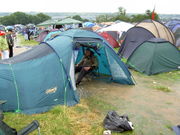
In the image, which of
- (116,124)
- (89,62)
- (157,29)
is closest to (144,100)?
(116,124)

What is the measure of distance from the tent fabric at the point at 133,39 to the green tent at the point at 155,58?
221cm

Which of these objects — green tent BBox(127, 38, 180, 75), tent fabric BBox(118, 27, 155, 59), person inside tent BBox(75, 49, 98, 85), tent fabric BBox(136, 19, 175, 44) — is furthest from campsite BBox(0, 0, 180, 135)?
tent fabric BBox(136, 19, 175, 44)

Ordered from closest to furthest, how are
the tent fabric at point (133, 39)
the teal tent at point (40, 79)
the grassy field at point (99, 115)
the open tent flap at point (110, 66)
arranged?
the grassy field at point (99, 115) < the teal tent at point (40, 79) < the open tent flap at point (110, 66) < the tent fabric at point (133, 39)

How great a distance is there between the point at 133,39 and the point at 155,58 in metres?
3.31

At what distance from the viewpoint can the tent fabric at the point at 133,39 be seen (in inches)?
446

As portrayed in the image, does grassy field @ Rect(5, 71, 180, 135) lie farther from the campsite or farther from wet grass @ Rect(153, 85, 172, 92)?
wet grass @ Rect(153, 85, 172, 92)

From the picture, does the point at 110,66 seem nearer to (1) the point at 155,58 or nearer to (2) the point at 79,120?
(1) the point at 155,58

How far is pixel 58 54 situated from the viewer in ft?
19.2

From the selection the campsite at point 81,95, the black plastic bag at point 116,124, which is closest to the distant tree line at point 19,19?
the campsite at point 81,95

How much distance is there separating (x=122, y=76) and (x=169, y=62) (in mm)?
2859

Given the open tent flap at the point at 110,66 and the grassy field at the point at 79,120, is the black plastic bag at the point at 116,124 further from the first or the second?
→ the open tent flap at the point at 110,66

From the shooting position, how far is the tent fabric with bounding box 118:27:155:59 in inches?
446

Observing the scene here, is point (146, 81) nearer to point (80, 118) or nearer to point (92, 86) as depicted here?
point (92, 86)

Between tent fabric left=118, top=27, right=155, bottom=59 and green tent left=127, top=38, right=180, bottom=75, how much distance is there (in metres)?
2.21
